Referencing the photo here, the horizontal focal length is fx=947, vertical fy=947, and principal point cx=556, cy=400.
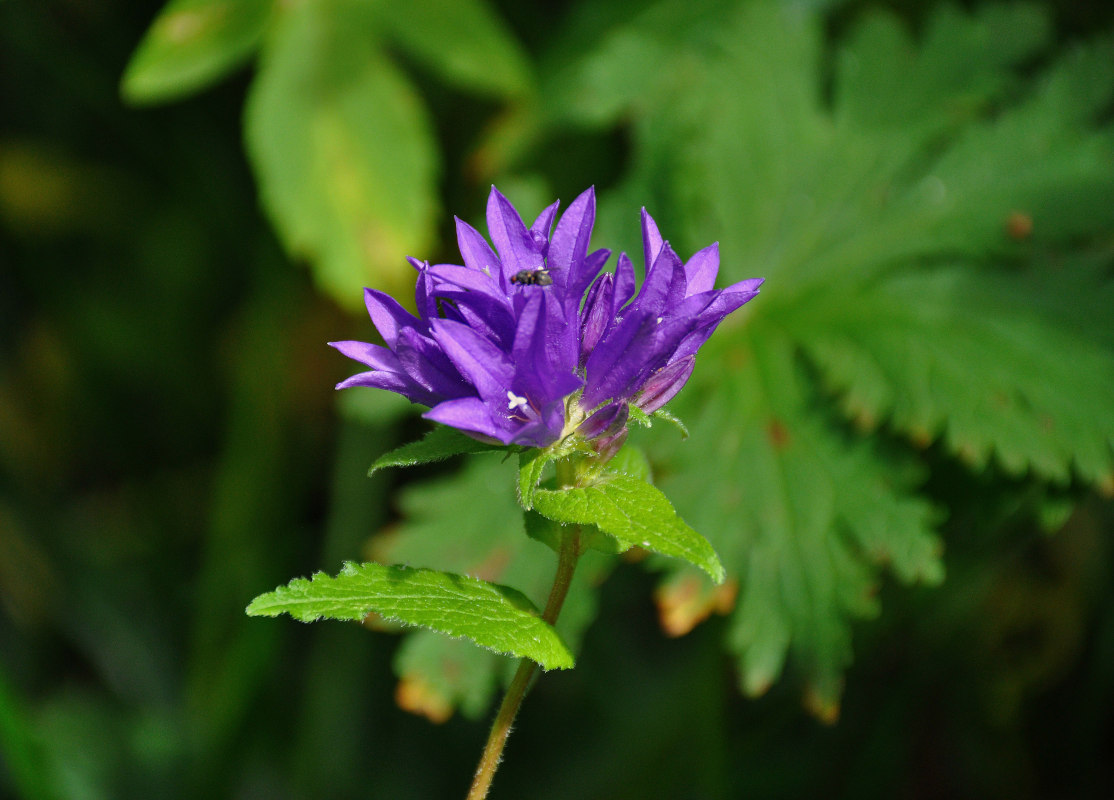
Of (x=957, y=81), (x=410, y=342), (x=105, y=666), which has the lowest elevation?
(x=105, y=666)

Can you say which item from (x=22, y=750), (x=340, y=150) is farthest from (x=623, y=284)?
(x=22, y=750)

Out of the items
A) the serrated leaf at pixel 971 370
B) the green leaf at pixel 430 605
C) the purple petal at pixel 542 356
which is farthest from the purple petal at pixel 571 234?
the serrated leaf at pixel 971 370

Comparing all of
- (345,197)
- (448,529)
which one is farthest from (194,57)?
(448,529)

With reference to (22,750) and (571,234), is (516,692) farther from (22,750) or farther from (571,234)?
(22,750)

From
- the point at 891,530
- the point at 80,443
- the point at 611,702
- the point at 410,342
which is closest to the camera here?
the point at 410,342

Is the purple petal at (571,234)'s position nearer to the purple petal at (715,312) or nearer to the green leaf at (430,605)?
the purple petal at (715,312)

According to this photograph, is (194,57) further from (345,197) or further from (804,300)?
(804,300)

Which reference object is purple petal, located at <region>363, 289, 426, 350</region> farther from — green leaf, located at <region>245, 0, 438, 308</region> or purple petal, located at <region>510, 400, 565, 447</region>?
green leaf, located at <region>245, 0, 438, 308</region>

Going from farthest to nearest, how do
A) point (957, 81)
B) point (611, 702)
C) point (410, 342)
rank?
1. point (611, 702)
2. point (957, 81)
3. point (410, 342)
